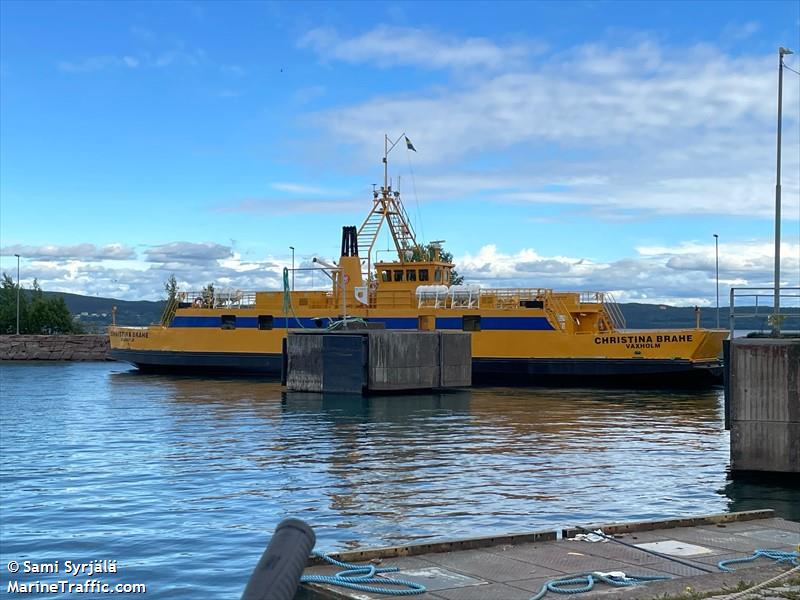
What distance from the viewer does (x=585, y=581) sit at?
7648 millimetres

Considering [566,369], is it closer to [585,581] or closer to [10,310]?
[585,581]

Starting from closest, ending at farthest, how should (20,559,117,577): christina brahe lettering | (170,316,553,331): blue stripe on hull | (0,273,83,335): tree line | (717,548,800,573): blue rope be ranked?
(717,548,800,573): blue rope
(20,559,117,577): christina brahe lettering
(170,316,553,331): blue stripe on hull
(0,273,83,335): tree line

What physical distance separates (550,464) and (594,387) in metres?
20.9

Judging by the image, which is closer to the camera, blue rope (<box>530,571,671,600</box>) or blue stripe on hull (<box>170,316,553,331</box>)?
blue rope (<box>530,571,671,600</box>)

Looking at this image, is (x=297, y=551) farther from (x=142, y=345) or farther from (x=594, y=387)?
(x=142, y=345)

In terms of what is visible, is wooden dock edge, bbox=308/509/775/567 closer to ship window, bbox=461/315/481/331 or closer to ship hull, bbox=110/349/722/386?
ship hull, bbox=110/349/722/386

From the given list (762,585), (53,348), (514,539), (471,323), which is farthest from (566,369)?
(53,348)

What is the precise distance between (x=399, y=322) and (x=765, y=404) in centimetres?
2764

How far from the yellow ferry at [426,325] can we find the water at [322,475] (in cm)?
581

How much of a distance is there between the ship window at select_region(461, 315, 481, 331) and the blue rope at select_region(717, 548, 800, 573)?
3249cm

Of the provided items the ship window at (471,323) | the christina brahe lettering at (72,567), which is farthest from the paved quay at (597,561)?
the ship window at (471,323)

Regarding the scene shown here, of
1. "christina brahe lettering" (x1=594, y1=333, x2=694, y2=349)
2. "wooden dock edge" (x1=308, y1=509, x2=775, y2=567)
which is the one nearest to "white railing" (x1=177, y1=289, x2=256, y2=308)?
"christina brahe lettering" (x1=594, y1=333, x2=694, y2=349)

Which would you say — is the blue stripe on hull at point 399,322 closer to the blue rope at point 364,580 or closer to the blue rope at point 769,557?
the blue rope at point 769,557

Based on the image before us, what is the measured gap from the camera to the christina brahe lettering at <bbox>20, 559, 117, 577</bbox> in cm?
1098
